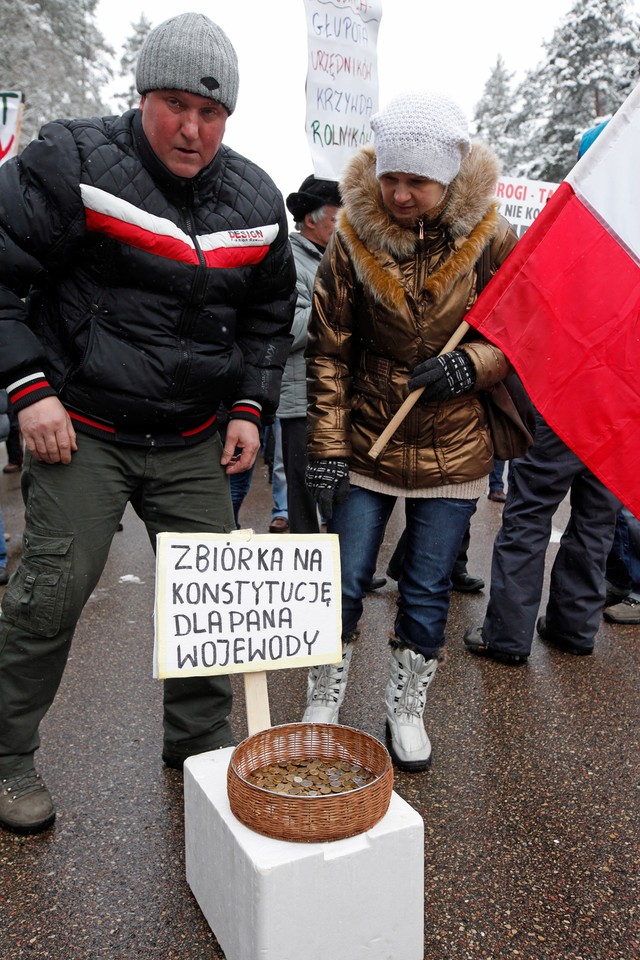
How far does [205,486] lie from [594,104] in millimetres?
23713

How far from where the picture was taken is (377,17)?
5.38m

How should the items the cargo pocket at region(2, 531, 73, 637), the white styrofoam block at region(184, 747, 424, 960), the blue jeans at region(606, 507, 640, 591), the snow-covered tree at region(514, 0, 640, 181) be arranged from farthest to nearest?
the snow-covered tree at region(514, 0, 640, 181)
the blue jeans at region(606, 507, 640, 591)
the cargo pocket at region(2, 531, 73, 637)
the white styrofoam block at region(184, 747, 424, 960)

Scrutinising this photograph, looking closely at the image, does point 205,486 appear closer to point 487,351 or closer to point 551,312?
point 487,351

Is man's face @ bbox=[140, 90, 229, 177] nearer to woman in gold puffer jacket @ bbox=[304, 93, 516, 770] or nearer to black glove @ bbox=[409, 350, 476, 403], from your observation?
woman in gold puffer jacket @ bbox=[304, 93, 516, 770]

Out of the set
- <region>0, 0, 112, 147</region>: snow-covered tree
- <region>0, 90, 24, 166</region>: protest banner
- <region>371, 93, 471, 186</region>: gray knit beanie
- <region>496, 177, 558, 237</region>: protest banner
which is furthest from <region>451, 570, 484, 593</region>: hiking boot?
<region>0, 0, 112, 147</region>: snow-covered tree

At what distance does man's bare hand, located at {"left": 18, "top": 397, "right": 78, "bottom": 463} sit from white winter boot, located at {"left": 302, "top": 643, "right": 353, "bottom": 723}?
1.16 m

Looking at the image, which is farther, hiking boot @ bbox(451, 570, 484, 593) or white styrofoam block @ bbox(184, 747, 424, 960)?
hiking boot @ bbox(451, 570, 484, 593)

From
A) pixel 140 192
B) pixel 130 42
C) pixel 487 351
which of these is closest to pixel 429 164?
pixel 487 351

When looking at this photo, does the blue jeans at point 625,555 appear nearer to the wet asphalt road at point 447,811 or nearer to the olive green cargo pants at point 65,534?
the wet asphalt road at point 447,811

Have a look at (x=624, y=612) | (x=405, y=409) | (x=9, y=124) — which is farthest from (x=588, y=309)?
(x=9, y=124)

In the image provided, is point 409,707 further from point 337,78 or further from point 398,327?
point 337,78

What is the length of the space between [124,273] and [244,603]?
958 mm

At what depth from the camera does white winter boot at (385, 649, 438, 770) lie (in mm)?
2807

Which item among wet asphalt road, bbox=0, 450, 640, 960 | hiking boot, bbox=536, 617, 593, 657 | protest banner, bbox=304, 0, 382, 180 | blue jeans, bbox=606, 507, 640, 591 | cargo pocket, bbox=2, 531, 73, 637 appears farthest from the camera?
protest banner, bbox=304, 0, 382, 180
